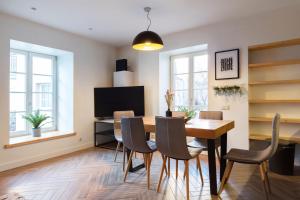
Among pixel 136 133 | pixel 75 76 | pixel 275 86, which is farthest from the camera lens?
pixel 75 76

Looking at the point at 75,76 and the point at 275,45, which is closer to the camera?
the point at 275,45

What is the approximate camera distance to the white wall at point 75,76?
3.41m

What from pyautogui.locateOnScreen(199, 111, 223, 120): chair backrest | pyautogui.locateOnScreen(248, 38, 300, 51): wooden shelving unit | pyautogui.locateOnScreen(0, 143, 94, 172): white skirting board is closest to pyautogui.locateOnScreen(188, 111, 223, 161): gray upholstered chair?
pyautogui.locateOnScreen(199, 111, 223, 120): chair backrest

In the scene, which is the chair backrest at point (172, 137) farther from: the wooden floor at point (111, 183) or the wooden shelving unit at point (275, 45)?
the wooden shelving unit at point (275, 45)

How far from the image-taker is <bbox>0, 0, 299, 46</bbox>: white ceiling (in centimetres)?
306

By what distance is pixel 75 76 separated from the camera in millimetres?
4562

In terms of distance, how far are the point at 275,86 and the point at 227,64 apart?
0.87 metres

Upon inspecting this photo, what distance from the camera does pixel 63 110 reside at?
4.65m

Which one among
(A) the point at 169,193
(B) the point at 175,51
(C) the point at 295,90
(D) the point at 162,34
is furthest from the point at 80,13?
(C) the point at 295,90

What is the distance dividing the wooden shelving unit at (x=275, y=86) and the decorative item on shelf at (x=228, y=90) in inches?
7.9

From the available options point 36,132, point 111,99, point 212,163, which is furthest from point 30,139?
point 212,163

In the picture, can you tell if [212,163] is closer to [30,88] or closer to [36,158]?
[36,158]

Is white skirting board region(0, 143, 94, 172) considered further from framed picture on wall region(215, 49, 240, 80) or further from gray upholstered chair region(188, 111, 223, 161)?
framed picture on wall region(215, 49, 240, 80)

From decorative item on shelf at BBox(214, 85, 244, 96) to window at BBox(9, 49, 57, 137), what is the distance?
11.5ft
